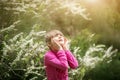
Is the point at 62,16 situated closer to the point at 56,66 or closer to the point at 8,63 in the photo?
the point at 8,63

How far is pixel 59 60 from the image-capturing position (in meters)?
3.24

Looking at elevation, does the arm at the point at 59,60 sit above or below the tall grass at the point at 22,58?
below

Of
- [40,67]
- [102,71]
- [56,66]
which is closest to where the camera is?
[56,66]

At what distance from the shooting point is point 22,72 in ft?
16.1

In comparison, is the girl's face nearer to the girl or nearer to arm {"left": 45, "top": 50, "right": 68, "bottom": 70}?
the girl

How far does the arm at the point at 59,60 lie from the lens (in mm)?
3186

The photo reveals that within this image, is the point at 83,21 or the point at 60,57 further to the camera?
the point at 83,21

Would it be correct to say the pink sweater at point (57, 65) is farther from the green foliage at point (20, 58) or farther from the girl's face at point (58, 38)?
the green foliage at point (20, 58)

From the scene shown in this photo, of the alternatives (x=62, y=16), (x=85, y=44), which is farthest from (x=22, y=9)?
(x=62, y=16)

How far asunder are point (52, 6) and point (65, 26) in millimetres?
1268

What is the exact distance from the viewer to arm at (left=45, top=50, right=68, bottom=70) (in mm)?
3186

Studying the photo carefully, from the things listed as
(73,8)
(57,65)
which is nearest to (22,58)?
(73,8)

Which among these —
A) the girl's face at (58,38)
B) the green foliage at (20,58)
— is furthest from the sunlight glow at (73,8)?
the girl's face at (58,38)

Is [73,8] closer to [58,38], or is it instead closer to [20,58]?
[20,58]
